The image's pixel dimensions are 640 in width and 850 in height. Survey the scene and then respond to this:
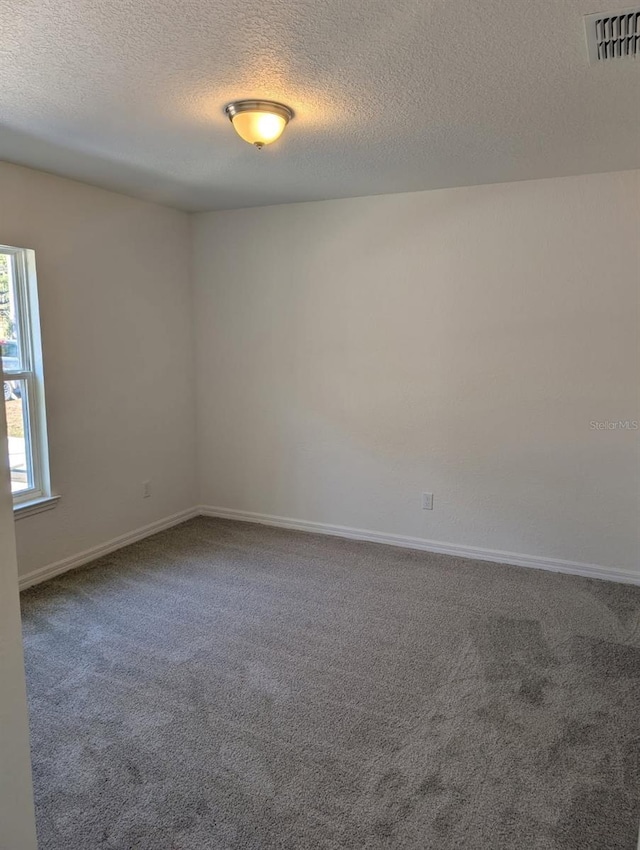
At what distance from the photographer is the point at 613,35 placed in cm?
179

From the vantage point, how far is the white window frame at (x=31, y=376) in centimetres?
334

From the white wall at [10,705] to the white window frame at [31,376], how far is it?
7.84 feet

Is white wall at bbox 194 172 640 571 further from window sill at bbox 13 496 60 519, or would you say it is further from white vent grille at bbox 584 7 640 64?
white vent grille at bbox 584 7 640 64

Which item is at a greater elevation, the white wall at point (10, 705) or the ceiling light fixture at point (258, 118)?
the ceiling light fixture at point (258, 118)

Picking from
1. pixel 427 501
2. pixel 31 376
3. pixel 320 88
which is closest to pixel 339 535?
pixel 427 501

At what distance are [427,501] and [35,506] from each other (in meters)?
2.52

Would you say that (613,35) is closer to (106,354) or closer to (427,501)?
(427,501)

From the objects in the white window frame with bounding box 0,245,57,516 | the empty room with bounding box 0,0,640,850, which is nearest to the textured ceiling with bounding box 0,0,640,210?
the empty room with bounding box 0,0,640,850

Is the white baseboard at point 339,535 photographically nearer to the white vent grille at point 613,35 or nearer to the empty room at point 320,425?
the empty room at point 320,425

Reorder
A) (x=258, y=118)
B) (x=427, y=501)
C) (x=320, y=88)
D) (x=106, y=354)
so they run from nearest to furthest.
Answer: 1. (x=320, y=88)
2. (x=258, y=118)
3. (x=106, y=354)
4. (x=427, y=501)

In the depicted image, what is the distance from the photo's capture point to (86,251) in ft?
12.0

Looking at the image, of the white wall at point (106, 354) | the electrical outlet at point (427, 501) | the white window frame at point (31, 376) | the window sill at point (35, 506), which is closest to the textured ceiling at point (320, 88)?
the white wall at point (106, 354)

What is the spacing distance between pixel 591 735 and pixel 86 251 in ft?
12.2

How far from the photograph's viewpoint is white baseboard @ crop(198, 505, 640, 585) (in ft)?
→ 11.7
